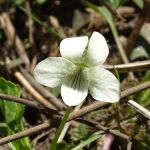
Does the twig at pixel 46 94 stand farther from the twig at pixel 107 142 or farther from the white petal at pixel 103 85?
the white petal at pixel 103 85

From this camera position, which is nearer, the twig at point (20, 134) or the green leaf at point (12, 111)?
the twig at point (20, 134)

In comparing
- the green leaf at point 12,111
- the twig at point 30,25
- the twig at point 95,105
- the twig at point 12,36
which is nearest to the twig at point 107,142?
the twig at point 95,105

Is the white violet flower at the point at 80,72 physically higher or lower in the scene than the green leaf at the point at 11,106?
higher

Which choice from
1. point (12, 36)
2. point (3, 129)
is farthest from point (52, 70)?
point (12, 36)

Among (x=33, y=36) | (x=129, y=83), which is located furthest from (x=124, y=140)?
(x=33, y=36)

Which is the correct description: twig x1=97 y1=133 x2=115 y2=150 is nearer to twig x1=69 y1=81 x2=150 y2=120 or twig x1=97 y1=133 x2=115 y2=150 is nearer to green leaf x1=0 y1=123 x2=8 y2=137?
twig x1=69 y1=81 x2=150 y2=120

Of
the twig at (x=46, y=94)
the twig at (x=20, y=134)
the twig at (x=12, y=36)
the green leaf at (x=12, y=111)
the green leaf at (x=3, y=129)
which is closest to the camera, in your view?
the twig at (x=20, y=134)

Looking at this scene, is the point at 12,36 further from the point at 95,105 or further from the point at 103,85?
the point at 103,85

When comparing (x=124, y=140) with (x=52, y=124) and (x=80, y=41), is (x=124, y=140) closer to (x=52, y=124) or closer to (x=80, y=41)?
(x=52, y=124)

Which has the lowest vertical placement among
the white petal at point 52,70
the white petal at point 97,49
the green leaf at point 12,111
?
the green leaf at point 12,111
